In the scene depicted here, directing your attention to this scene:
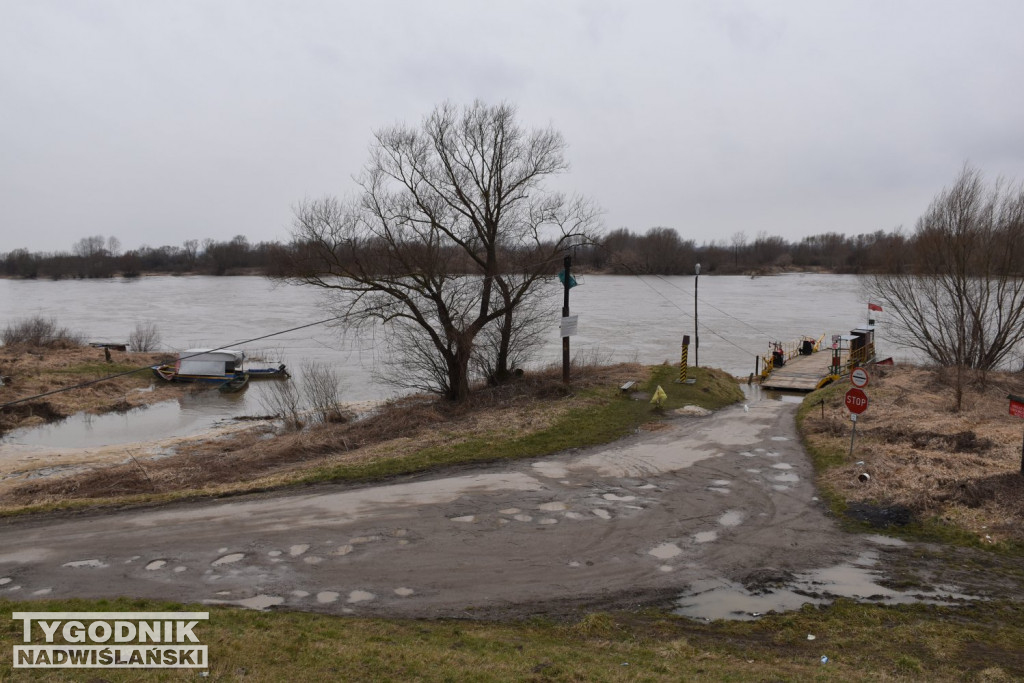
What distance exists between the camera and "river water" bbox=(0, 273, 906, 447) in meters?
28.0

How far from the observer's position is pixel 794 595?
838 centimetres

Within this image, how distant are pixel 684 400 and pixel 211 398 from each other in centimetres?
2174

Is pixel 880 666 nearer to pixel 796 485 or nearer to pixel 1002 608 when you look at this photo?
pixel 1002 608

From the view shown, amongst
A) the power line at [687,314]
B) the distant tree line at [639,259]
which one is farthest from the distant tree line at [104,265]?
the power line at [687,314]

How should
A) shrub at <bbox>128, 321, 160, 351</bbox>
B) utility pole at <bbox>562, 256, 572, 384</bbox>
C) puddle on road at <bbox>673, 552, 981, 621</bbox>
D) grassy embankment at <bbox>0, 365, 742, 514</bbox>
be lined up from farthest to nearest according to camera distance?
shrub at <bbox>128, 321, 160, 351</bbox>, utility pole at <bbox>562, 256, 572, 384</bbox>, grassy embankment at <bbox>0, 365, 742, 514</bbox>, puddle on road at <bbox>673, 552, 981, 621</bbox>

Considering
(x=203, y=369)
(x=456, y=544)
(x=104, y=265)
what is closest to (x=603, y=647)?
(x=456, y=544)

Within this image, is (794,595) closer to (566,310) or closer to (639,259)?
(566,310)

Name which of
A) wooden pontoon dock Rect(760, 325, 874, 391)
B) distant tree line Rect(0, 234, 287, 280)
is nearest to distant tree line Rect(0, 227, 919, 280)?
Result: distant tree line Rect(0, 234, 287, 280)

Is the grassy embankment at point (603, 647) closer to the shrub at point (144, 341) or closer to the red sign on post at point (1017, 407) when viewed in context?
the red sign on post at point (1017, 407)

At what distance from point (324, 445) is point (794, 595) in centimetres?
1157

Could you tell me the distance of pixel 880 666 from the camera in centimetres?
661

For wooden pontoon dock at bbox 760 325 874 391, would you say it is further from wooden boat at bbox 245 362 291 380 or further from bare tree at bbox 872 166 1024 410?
wooden boat at bbox 245 362 291 380

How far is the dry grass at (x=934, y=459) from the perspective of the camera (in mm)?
10594

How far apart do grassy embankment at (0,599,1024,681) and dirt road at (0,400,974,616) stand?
0.54 metres
